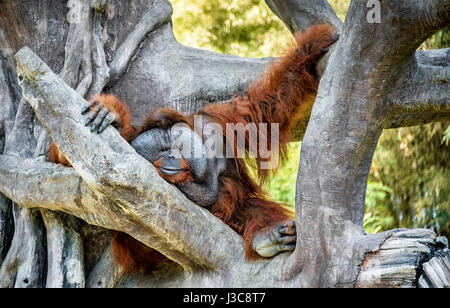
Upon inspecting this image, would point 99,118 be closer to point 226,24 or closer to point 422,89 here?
point 422,89

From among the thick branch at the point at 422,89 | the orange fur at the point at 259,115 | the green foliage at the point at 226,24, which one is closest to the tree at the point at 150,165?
the thick branch at the point at 422,89

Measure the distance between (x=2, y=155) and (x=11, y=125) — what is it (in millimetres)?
258

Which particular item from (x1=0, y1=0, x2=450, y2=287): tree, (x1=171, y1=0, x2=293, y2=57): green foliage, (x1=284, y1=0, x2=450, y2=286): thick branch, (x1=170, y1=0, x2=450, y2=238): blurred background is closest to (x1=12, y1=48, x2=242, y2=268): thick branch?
(x1=0, y1=0, x2=450, y2=287): tree

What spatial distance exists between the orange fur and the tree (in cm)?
13

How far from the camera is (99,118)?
2.69m

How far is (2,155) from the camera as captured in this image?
3.33 m

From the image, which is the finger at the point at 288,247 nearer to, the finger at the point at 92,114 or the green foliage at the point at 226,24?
the finger at the point at 92,114

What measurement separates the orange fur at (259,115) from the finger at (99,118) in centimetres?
26

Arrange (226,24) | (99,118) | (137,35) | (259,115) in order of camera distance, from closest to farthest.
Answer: (99,118) < (259,115) < (137,35) < (226,24)

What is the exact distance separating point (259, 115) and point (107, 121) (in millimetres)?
776

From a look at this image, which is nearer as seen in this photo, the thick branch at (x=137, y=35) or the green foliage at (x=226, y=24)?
the thick branch at (x=137, y=35)

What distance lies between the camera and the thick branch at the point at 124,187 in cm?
256

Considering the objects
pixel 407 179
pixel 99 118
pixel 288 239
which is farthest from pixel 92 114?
pixel 407 179
